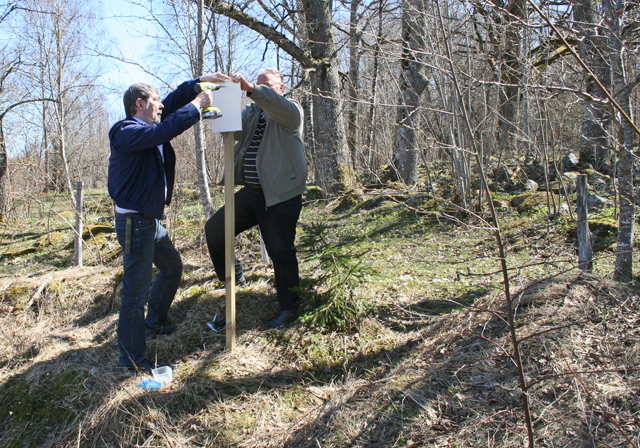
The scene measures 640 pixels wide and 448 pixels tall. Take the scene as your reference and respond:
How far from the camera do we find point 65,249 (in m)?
7.71

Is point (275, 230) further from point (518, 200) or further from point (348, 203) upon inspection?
point (348, 203)

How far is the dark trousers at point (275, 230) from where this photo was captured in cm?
326

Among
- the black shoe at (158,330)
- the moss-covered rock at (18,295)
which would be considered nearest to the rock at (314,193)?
the moss-covered rock at (18,295)

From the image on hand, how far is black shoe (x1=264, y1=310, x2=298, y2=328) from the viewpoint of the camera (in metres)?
3.45

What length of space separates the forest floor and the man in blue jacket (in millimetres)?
369

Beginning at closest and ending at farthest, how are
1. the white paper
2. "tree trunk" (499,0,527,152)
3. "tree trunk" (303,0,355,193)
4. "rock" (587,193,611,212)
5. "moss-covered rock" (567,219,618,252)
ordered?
1. the white paper
2. "tree trunk" (499,0,527,152)
3. "moss-covered rock" (567,219,618,252)
4. "rock" (587,193,611,212)
5. "tree trunk" (303,0,355,193)

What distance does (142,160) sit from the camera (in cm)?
282

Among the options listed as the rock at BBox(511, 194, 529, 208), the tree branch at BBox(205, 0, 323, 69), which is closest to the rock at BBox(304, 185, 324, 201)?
the tree branch at BBox(205, 0, 323, 69)

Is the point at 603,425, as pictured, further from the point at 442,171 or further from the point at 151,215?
the point at 442,171

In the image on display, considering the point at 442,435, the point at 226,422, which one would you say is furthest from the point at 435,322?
the point at 226,422

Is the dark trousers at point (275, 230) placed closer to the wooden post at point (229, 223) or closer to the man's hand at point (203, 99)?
the wooden post at point (229, 223)

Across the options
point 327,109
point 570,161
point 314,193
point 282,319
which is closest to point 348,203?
point 314,193

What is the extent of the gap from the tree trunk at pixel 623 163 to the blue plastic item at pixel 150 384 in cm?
323

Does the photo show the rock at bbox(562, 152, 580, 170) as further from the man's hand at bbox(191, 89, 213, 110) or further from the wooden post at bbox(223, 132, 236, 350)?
the man's hand at bbox(191, 89, 213, 110)
